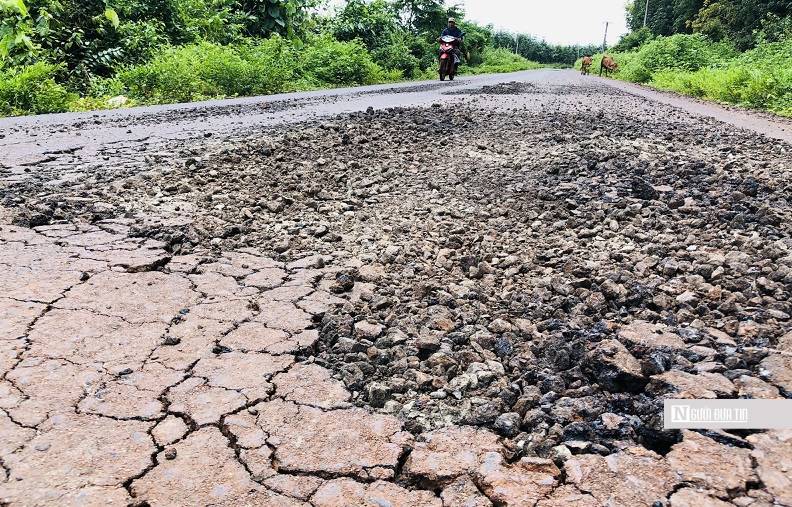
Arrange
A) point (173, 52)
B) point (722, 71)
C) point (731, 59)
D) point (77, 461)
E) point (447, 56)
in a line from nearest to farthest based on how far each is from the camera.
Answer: point (77, 461) < point (173, 52) < point (722, 71) < point (447, 56) < point (731, 59)

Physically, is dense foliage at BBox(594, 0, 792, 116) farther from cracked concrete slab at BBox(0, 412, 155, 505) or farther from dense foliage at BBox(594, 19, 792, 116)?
cracked concrete slab at BBox(0, 412, 155, 505)

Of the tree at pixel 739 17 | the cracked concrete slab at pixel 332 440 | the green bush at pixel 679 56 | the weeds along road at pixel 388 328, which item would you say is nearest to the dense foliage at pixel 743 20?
the tree at pixel 739 17

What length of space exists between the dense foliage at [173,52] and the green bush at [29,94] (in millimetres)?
14

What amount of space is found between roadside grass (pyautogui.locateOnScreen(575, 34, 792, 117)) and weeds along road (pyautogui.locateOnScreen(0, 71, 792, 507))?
7302 millimetres

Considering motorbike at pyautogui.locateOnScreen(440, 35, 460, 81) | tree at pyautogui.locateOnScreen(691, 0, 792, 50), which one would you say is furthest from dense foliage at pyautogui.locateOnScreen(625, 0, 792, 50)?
motorbike at pyautogui.locateOnScreen(440, 35, 460, 81)

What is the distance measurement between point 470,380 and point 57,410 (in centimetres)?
115

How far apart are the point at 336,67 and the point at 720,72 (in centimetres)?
921

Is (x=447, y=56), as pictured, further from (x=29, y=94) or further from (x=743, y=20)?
(x=743, y=20)

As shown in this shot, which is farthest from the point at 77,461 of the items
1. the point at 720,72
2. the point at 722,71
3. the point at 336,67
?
the point at 722,71

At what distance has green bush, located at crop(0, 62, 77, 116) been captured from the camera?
7914mm

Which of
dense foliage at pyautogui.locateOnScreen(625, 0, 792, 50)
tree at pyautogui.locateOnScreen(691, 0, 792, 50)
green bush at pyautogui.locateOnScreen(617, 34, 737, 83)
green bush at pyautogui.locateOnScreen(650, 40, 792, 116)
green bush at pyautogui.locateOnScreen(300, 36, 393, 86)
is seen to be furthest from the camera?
tree at pyautogui.locateOnScreen(691, 0, 792, 50)

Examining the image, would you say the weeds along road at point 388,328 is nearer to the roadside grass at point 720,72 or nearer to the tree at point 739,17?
the roadside grass at point 720,72

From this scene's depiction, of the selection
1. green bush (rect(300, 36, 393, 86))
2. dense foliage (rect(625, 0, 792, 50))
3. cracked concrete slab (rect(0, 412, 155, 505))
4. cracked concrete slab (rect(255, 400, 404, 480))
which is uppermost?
dense foliage (rect(625, 0, 792, 50))

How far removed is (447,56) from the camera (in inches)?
623
